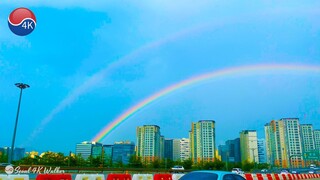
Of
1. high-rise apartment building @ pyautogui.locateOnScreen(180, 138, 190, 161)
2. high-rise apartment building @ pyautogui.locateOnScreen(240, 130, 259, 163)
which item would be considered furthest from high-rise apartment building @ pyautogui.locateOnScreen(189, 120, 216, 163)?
high-rise apartment building @ pyautogui.locateOnScreen(180, 138, 190, 161)

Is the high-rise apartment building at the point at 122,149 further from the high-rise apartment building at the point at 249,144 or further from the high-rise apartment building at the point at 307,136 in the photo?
the high-rise apartment building at the point at 307,136

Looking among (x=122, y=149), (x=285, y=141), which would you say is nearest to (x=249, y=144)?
(x=285, y=141)

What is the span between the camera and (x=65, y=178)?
13.4 metres

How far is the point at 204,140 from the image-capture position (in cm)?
13175

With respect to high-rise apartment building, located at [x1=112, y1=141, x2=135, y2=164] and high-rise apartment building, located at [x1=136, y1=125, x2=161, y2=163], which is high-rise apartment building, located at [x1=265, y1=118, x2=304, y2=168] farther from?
high-rise apartment building, located at [x1=112, y1=141, x2=135, y2=164]

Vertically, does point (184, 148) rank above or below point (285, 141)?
above

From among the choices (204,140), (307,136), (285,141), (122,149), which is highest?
(307,136)

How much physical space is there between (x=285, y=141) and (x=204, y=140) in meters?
31.3

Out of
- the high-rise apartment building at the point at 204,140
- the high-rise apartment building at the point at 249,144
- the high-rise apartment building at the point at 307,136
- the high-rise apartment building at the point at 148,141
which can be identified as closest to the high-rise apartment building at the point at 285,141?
the high-rise apartment building at the point at 307,136

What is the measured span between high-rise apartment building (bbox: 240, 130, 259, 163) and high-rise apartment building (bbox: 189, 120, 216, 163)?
1632 centimetres

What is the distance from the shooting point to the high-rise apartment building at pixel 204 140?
428 feet

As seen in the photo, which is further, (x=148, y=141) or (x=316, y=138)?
(x=316, y=138)

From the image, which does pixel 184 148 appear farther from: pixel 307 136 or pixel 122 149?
pixel 307 136

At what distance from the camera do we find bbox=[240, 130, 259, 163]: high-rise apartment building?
137 meters
